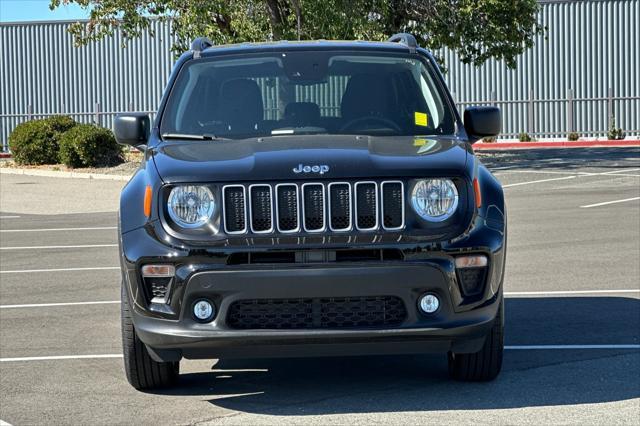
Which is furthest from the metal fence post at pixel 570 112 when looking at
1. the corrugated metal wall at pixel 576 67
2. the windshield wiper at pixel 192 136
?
the windshield wiper at pixel 192 136

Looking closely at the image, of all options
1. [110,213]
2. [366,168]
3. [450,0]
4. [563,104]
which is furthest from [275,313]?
[563,104]

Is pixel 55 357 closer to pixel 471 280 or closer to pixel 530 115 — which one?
pixel 471 280

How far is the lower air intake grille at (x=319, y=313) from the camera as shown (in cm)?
642

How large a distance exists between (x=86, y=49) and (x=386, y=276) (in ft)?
A: 136

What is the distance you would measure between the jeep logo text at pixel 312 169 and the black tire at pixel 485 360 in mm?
1267

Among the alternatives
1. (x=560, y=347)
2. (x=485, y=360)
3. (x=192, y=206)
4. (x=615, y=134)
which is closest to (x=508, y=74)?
(x=615, y=134)

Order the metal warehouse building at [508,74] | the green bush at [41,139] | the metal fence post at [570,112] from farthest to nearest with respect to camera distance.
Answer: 1. the metal warehouse building at [508,74]
2. the metal fence post at [570,112]
3. the green bush at [41,139]

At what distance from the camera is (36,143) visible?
31.9 meters

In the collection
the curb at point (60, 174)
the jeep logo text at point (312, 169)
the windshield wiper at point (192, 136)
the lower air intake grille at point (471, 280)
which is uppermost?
the windshield wiper at point (192, 136)

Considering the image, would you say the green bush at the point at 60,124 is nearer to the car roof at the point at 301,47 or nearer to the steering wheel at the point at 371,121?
the car roof at the point at 301,47

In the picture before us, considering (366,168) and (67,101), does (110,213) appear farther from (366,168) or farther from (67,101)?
(67,101)

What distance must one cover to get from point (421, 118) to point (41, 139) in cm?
2527

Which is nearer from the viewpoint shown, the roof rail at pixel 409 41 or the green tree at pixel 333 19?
the roof rail at pixel 409 41

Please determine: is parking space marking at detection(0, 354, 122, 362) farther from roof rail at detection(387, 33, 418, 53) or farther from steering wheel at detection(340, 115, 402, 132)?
roof rail at detection(387, 33, 418, 53)
